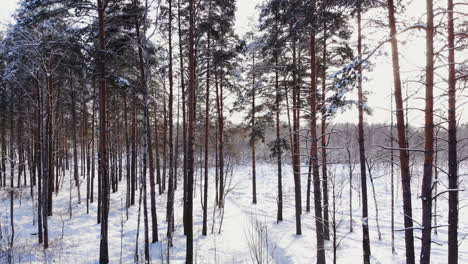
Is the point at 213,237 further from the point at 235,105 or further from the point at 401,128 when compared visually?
the point at 401,128

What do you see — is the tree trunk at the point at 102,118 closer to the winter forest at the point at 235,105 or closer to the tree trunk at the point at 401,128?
Result: the winter forest at the point at 235,105

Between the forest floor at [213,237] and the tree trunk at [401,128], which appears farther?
the forest floor at [213,237]

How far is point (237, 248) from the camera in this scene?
11258 millimetres

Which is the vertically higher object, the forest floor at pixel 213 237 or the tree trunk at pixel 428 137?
the tree trunk at pixel 428 137

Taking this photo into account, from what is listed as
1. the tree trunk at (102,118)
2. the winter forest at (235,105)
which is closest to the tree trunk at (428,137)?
the winter forest at (235,105)

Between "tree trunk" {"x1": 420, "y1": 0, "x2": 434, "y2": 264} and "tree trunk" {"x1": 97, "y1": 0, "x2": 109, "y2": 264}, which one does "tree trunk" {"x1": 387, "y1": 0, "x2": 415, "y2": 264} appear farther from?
"tree trunk" {"x1": 97, "y1": 0, "x2": 109, "y2": 264}

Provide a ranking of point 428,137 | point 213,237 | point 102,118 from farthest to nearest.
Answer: point 213,237 → point 102,118 → point 428,137

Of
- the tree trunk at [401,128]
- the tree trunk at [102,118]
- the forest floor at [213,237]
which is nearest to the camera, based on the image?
the tree trunk at [401,128]

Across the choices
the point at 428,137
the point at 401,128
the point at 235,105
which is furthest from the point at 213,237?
the point at 428,137

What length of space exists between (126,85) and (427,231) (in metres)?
8.72

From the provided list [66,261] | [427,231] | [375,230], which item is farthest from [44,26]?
[375,230]

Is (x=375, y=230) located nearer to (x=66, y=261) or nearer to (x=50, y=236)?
(x=66, y=261)

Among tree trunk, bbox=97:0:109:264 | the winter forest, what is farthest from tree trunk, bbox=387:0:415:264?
tree trunk, bbox=97:0:109:264

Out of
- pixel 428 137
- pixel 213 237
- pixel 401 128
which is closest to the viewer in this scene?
pixel 428 137
